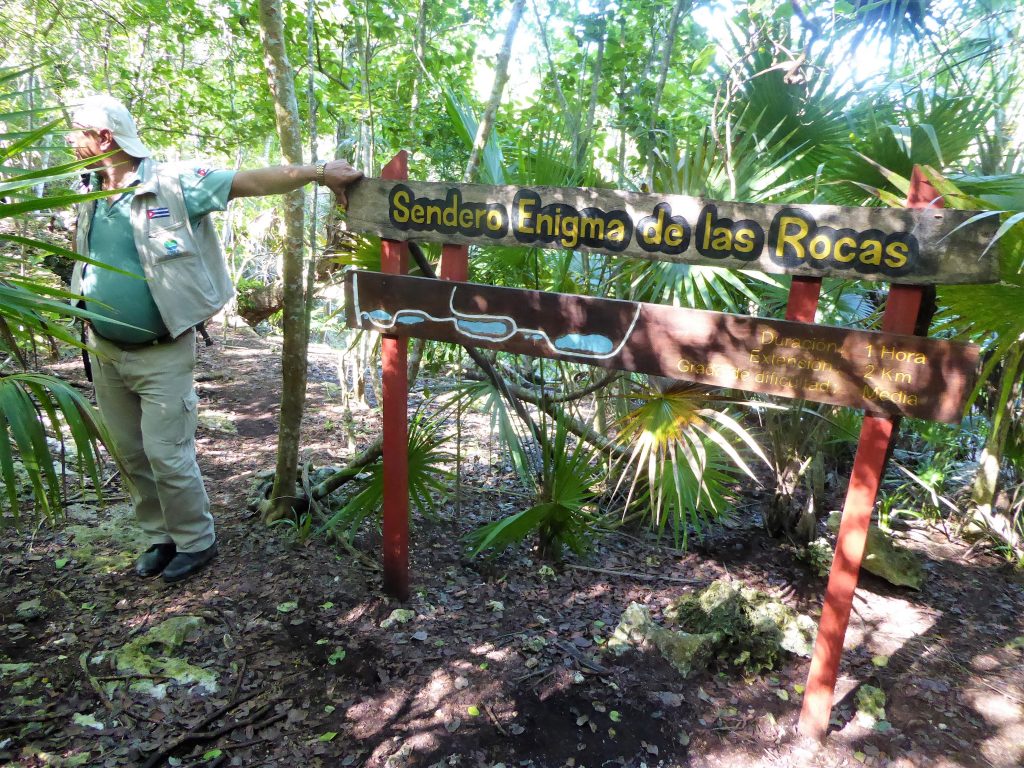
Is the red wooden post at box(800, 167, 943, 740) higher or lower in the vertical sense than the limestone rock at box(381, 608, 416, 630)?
higher

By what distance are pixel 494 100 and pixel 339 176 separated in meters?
1.24

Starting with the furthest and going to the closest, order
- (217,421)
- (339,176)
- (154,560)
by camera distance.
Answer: (217,421) → (154,560) → (339,176)

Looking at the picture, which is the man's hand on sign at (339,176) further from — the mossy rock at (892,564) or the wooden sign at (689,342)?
the mossy rock at (892,564)

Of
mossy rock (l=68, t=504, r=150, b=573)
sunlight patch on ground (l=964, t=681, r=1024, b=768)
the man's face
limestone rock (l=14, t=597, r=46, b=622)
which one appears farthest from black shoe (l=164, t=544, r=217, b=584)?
sunlight patch on ground (l=964, t=681, r=1024, b=768)

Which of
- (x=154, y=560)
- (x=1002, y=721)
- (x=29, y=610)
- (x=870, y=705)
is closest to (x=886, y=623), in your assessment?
(x=1002, y=721)

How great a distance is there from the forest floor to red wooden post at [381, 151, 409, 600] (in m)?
0.18

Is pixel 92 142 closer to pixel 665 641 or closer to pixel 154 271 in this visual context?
pixel 154 271

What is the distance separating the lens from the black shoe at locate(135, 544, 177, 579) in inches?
118

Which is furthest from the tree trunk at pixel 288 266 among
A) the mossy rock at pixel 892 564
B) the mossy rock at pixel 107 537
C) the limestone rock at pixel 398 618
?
the mossy rock at pixel 892 564

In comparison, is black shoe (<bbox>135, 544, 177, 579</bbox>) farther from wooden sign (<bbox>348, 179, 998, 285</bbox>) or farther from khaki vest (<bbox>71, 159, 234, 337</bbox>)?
wooden sign (<bbox>348, 179, 998, 285</bbox>)

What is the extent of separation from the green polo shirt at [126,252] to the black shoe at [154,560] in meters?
1.06

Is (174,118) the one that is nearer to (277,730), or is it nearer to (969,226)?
(277,730)

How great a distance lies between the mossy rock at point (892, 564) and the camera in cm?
358

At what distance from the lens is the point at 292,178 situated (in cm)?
260
